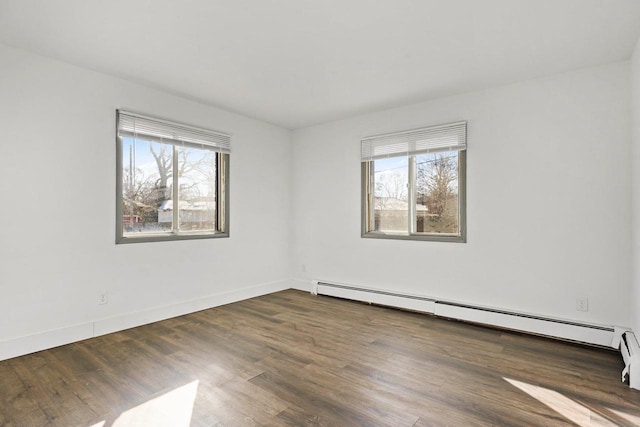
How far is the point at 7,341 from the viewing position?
108 inches

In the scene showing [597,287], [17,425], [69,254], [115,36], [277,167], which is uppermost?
[115,36]

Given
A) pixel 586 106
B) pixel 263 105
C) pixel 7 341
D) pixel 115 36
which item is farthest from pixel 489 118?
pixel 7 341

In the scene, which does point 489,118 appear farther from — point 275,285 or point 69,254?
point 69,254

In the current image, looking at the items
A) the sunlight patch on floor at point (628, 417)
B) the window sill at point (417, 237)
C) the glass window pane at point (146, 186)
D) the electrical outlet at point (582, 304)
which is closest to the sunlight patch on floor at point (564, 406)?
the sunlight patch on floor at point (628, 417)

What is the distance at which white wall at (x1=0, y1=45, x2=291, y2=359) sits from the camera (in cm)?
280

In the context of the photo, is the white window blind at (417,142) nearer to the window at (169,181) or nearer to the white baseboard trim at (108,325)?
the window at (169,181)

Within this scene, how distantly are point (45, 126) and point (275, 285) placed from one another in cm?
339

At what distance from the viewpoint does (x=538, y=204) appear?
3367 mm

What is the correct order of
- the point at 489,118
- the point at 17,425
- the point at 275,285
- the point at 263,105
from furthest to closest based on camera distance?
the point at 275,285, the point at 263,105, the point at 489,118, the point at 17,425

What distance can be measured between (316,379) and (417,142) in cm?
297

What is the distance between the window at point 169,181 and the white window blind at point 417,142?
1939 millimetres

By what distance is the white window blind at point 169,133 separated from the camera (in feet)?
11.5

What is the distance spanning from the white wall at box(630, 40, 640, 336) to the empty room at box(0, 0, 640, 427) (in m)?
0.05

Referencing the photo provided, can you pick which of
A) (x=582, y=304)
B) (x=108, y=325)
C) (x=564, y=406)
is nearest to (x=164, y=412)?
(x=108, y=325)
